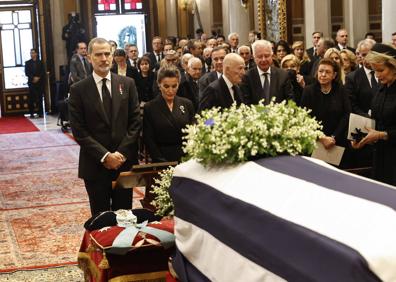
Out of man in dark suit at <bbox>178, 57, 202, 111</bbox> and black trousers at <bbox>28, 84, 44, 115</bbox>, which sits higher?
man in dark suit at <bbox>178, 57, 202, 111</bbox>

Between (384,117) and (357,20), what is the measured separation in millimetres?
10551

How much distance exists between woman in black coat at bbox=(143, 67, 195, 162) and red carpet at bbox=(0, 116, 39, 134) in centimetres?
1115

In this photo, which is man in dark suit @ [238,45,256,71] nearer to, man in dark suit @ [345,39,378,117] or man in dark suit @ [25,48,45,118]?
man in dark suit @ [345,39,378,117]

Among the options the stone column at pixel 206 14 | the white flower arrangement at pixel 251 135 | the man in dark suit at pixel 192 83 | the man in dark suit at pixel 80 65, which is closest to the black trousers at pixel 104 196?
the white flower arrangement at pixel 251 135

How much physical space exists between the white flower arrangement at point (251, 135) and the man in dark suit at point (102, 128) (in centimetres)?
196

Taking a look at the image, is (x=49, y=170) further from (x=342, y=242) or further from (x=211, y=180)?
(x=342, y=242)

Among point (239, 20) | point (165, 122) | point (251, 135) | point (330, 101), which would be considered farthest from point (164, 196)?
point (239, 20)

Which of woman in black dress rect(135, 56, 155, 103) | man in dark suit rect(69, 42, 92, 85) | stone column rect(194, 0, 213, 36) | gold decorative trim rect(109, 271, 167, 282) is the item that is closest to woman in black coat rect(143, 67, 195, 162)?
gold decorative trim rect(109, 271, 167, 282)

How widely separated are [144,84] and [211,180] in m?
8.41

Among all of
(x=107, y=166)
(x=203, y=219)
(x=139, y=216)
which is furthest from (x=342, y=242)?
(x=107, y=166)

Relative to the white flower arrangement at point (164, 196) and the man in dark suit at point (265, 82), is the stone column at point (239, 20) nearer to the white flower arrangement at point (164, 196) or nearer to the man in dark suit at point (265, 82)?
the man in dark suit at point (265, 82)

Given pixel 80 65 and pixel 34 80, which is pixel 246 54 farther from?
pixel 34 80

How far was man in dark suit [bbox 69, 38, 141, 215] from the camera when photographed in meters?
5.75

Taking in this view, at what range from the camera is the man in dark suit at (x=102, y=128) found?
5.75 metres
